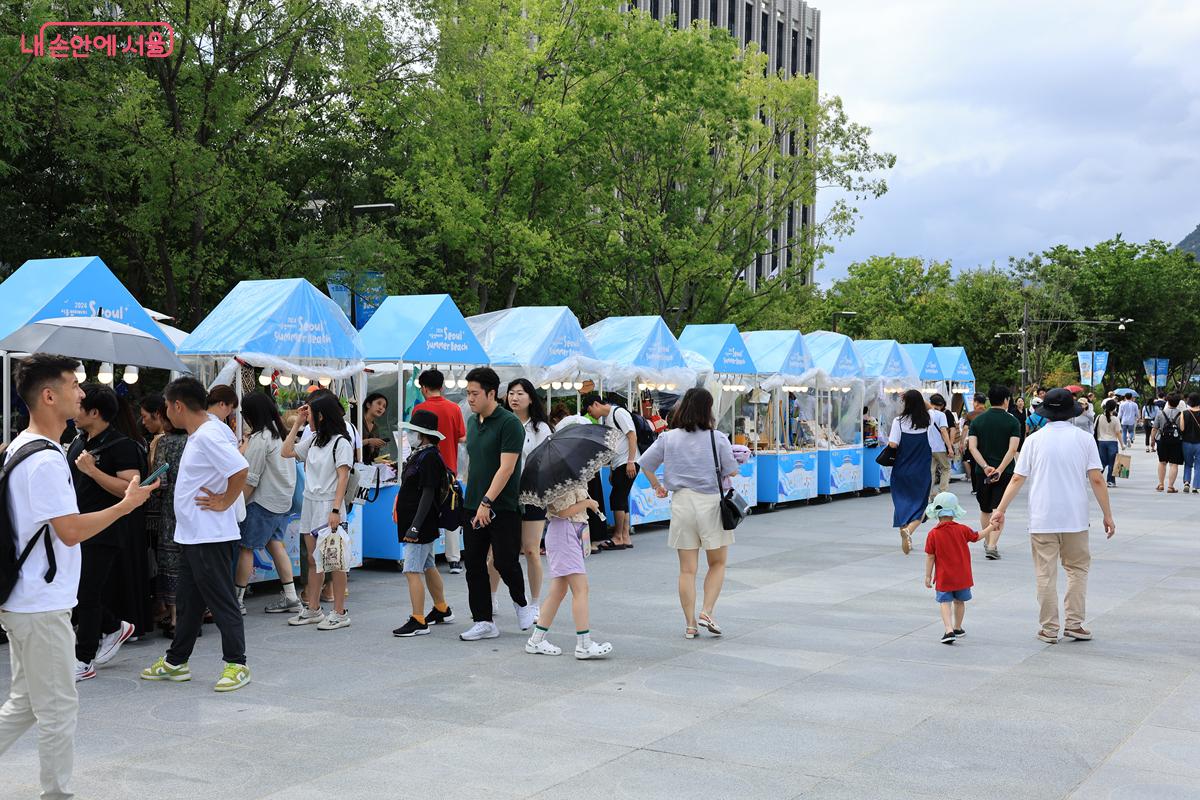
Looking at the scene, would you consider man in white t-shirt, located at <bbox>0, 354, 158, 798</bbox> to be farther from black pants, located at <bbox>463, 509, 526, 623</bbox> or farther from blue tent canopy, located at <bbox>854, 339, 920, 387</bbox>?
blue tent canopy, located at <bbox>854, 339, 920, 387</bbox>

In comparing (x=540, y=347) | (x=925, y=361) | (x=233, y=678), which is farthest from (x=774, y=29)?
(x=233, y=678)

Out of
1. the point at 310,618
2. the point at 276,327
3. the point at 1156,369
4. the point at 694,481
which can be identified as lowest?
the point at 310,618

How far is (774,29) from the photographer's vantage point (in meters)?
75.1

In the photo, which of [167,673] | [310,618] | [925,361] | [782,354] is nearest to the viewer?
[167,673]

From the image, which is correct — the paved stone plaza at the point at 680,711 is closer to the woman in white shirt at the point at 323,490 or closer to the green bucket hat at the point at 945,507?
the woman in white shirt at the point at 323,490

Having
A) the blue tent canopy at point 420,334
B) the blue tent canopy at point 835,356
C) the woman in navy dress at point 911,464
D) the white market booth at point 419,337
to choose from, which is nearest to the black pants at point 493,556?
the white market booth at point 419,337

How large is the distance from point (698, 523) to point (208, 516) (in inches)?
130

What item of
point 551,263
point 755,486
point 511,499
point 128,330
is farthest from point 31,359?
point 551,263

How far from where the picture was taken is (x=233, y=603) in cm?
697

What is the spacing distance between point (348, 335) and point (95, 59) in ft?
32.5

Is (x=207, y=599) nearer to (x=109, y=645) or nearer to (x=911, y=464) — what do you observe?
(x=109, y=645)

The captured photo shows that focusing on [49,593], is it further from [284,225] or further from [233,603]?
[284,225]

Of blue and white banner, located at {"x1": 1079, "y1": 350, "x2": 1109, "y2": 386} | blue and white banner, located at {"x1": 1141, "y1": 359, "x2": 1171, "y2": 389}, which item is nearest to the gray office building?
blue and white banner, located at {"x1": 1141, "y1": 359, "x2": 1171, "y2": 389}

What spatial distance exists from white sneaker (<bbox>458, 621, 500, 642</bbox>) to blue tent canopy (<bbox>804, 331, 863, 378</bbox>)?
534 inches
